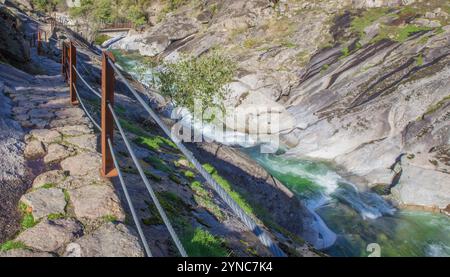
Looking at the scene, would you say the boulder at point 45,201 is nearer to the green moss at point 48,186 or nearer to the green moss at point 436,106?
the green moss at point 48,186

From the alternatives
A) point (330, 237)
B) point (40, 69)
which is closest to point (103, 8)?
point (40, 69)

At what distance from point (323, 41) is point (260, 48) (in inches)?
351

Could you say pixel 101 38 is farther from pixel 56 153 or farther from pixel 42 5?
pixel 56 153

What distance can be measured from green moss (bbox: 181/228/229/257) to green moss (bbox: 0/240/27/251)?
254 centimetres

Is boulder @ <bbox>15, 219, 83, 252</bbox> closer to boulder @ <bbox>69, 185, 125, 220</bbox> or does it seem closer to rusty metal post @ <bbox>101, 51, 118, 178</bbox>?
boulder @ <bbox>69, 185, 125, 220</bbox>

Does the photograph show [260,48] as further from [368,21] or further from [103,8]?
[103,8]

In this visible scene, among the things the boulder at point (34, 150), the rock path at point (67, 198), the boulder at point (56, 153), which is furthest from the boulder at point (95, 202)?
the boulder at point (34, 150)

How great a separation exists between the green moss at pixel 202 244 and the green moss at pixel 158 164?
318 centimetres

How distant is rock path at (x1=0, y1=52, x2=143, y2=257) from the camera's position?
4.78 metres

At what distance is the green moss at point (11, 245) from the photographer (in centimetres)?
461

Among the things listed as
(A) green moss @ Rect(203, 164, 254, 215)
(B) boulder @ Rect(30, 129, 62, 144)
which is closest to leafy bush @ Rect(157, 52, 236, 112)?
(A) green moss @ Rect(203, 164, 254, 215)

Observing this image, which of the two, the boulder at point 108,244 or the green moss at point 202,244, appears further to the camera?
the green moss at point 202,244

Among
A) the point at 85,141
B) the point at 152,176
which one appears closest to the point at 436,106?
the point at 152,176
